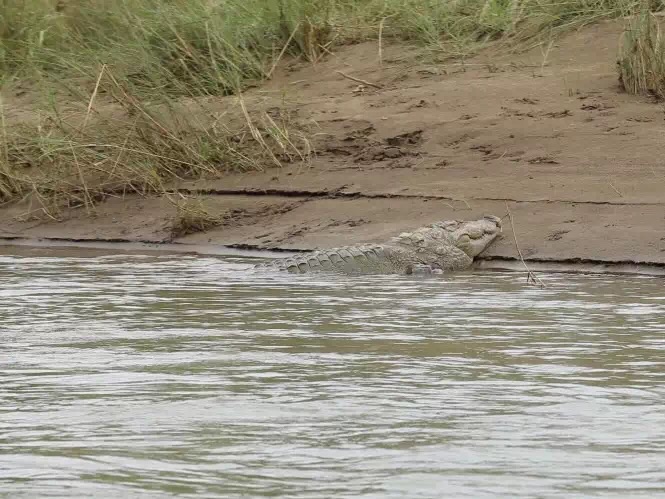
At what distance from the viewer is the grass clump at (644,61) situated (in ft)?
33.2

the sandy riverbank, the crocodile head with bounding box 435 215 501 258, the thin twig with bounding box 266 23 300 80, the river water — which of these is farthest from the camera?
the thin twig with bounding box 266 23 300 80

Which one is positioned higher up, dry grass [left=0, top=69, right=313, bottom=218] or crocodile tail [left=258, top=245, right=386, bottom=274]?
dry grass [left=0, top=69, right=313, bottom=218]


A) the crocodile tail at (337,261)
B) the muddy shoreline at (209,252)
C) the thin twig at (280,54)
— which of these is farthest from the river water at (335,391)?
the thin twig at (280,54)

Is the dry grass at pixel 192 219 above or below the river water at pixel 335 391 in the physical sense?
below

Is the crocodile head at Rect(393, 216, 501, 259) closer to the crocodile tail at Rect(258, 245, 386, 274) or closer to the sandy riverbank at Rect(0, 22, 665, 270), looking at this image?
the sandy riverbank at Rect(0, 22, 665, 270)

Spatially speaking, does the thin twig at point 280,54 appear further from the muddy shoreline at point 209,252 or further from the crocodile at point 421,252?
the crocodile at point 421,252

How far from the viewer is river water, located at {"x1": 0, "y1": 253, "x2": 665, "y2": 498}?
3.62 metres

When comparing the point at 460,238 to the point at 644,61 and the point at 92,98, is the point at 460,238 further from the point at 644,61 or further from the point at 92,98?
the point at 92,98

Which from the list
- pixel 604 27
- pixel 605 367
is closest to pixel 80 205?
pixel 604 27

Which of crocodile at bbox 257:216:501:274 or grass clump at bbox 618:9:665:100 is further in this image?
grass clump at bbox 618:9:665:100

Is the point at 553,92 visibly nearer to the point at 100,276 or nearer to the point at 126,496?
the point at 100,276

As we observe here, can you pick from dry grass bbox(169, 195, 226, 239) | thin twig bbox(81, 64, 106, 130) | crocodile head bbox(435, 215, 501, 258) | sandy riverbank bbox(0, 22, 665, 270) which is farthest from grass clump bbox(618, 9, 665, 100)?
thin twig bbox(81, 64, 106, 130)

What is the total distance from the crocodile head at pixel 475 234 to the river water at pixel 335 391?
90cm

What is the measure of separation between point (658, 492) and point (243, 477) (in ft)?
3.33
